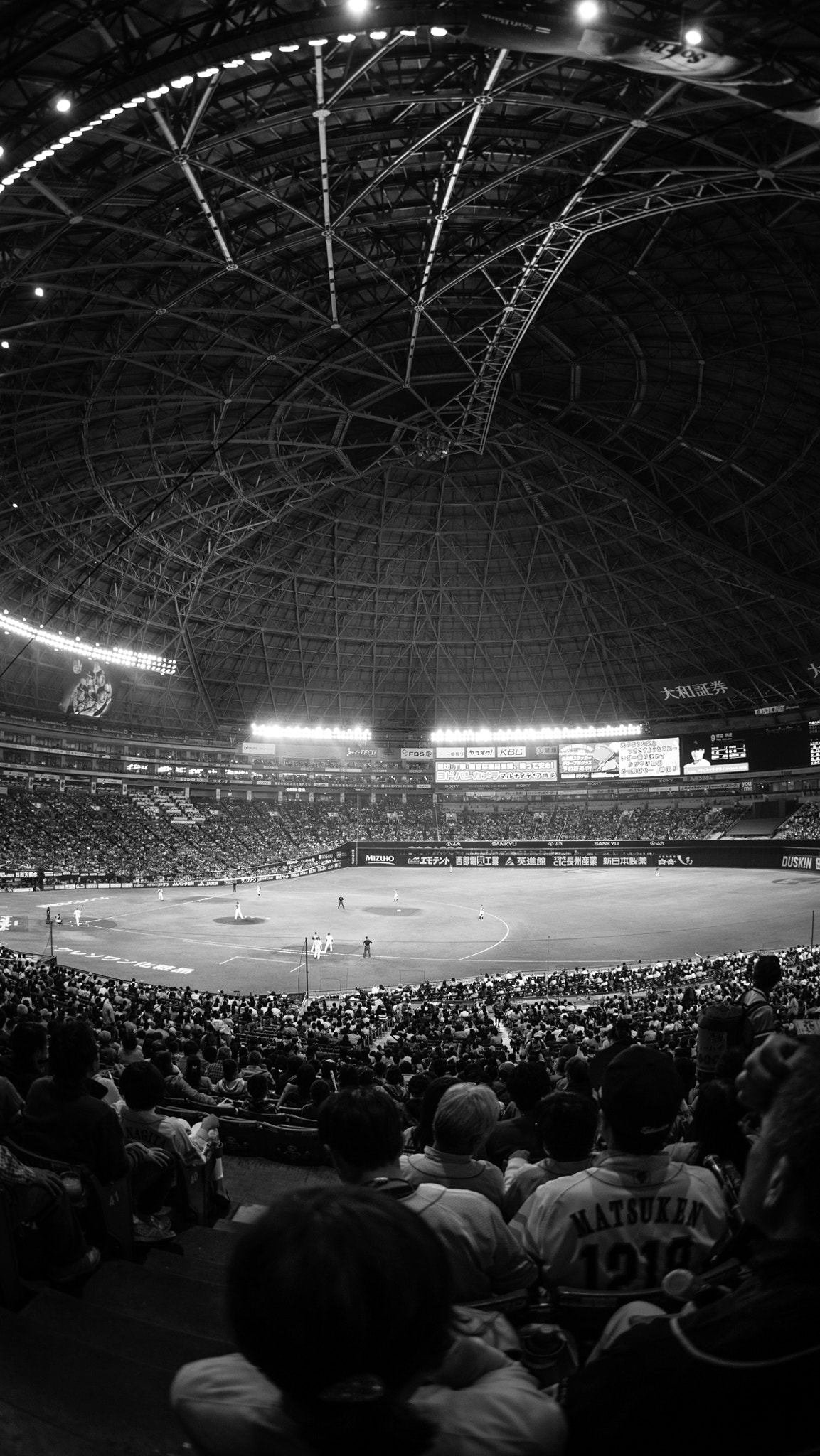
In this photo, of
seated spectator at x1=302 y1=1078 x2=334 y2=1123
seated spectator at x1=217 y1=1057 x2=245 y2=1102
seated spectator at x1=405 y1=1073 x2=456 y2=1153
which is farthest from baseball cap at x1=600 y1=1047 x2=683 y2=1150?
seated spectator at x1=217 y1=1057 x2=245 y2=1102

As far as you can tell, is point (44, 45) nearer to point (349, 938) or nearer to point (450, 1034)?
point (450, 1034)

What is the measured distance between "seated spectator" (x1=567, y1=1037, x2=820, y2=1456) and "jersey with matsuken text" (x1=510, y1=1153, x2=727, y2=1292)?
161 cm

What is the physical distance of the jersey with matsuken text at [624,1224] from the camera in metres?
3.52

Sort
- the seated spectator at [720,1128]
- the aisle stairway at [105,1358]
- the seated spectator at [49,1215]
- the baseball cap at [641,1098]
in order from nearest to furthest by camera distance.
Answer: the aisle stairway at [105,1358] < the baseball cap at [641,1098] < the seated spectator at [49,1215] < the seated spectator at [720,1128]

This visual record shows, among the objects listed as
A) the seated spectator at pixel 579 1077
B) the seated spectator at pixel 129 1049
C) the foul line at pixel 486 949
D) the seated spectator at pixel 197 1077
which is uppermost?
the seated spectator at pixel 579 1077

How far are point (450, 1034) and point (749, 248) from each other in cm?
3410

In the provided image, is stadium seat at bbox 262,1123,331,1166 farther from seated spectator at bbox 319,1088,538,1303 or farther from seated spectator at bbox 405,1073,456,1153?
seated spectator at bbox 319,1088,538,1303

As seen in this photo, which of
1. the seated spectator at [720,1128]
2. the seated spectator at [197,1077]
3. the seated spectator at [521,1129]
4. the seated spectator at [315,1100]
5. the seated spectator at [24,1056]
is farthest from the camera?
the seated spectator at [197,1077]

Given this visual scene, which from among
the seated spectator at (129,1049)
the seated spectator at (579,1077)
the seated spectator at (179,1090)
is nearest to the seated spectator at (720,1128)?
the seated spectator at (579,1077)

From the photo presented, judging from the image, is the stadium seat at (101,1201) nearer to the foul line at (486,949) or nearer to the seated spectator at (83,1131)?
the seated spectator at (83,1131)

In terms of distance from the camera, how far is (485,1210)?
344 centimetres

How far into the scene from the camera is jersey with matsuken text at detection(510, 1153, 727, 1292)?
3.52 metres

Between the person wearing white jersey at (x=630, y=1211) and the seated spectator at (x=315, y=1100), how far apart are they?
6.82 meters

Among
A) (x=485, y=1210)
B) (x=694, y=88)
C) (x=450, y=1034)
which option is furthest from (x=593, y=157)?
(x=485, y=1210)
